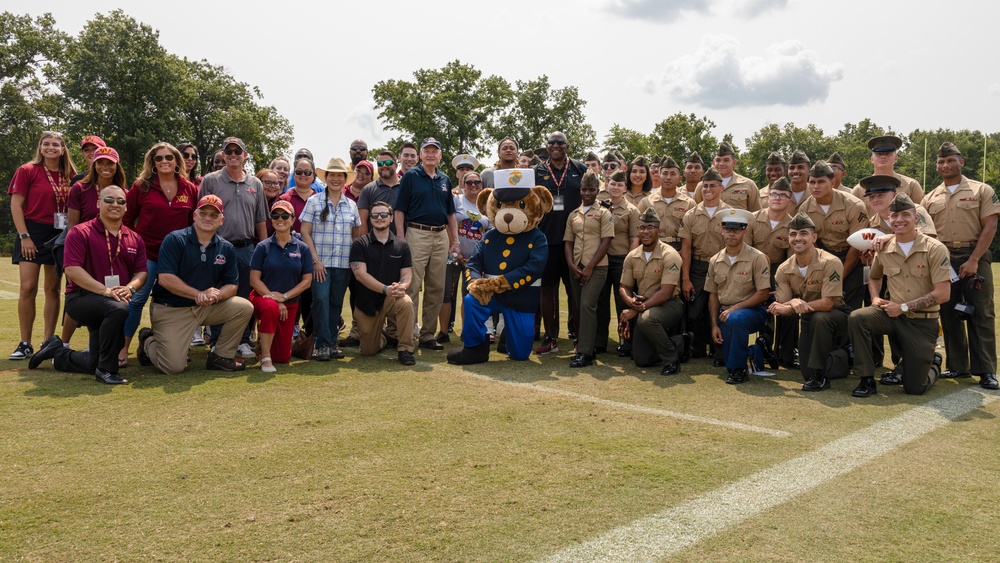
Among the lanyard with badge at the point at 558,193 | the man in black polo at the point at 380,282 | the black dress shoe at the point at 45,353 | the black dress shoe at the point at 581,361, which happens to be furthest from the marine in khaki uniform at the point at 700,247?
the black dress shoe at the point at 45,353

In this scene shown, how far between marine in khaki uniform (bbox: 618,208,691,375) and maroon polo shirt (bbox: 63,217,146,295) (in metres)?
4.53

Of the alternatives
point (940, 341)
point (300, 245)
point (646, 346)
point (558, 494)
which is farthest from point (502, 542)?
point (940, 341)

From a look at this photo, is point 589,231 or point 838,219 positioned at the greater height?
point 838,219

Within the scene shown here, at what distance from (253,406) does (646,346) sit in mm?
3655

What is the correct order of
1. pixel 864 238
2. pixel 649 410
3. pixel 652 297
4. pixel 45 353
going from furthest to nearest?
pixel 652 297 < pixel 864 238 < pixel 45 353 < pixel 649 410

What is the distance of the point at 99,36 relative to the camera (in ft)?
120

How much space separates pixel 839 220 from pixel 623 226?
2085mm

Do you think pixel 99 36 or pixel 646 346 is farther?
pixel 99 36

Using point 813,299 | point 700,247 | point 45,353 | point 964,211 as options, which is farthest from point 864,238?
point 45,353

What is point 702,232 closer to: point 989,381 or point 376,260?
point 989,381

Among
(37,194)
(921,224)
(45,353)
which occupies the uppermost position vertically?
(37,194)

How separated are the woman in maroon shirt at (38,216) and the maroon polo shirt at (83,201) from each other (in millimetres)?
320

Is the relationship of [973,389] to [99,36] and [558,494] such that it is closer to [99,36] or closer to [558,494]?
[558,494]

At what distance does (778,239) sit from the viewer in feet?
23.1
